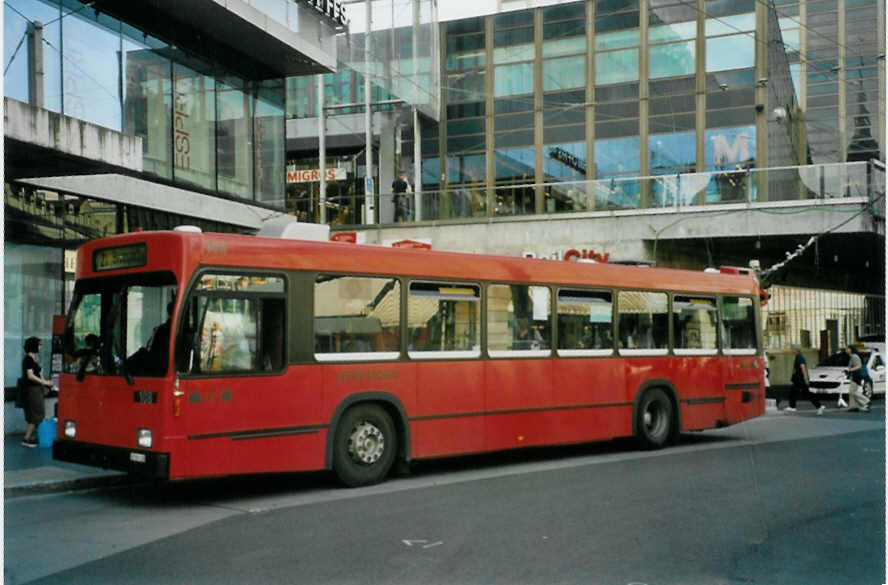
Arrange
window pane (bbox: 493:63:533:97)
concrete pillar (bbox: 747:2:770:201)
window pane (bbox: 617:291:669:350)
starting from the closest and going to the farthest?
window pane (bbox: 617:291:669:350), concrete pillar (bbox: 747:2:770:201), window pane (bbox: 493:63:533:97)

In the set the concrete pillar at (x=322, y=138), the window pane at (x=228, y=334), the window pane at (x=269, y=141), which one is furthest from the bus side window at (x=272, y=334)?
the concrete pillar at (x=322, y=138)

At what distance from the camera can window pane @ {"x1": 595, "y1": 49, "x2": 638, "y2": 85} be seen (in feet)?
122

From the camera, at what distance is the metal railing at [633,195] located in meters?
24.9

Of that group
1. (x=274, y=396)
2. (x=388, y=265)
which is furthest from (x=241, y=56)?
(x=274, y=396)

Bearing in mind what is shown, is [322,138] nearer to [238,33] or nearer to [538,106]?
[538,106]

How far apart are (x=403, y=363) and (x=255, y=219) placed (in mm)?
10111

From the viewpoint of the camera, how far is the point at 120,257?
10477 millimetres

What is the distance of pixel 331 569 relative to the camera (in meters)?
6.98

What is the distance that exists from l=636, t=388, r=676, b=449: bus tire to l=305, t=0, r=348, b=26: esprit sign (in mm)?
11613

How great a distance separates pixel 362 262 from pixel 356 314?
24.5 inches

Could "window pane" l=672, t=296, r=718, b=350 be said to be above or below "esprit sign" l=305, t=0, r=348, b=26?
below

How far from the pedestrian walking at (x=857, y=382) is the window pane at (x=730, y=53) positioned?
1450cm

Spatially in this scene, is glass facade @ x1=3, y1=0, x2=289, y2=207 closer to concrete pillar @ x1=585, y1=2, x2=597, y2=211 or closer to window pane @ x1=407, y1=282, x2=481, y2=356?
window pane @ x1=407, y1=282, x2=481, y2=356

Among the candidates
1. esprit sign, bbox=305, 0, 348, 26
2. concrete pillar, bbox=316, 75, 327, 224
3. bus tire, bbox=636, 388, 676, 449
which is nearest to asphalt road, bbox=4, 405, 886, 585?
bus tire, bbox=636, 388, 676, 449
